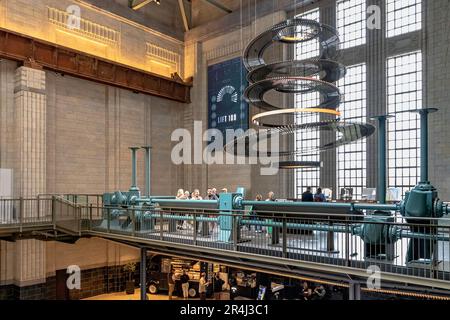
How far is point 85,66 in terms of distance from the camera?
21672 mm

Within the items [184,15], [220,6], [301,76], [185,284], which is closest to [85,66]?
[184,15]

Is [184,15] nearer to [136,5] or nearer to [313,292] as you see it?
[136,5]

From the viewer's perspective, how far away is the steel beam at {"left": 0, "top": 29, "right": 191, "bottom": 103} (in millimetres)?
18703

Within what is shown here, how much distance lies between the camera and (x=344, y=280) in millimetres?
8984

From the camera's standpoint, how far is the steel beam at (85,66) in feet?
61.4

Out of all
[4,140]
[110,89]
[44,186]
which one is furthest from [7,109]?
[110,89]

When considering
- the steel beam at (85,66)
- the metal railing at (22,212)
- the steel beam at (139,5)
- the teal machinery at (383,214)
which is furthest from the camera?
the steel beam at (139,5)

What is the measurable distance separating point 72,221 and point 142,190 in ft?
28.9

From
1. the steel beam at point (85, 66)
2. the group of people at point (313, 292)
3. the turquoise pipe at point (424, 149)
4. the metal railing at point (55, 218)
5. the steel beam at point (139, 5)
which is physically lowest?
the group of people at point (313, 292)

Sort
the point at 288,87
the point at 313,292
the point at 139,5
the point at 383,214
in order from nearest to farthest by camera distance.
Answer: the point at 383,214
the point at 288,87
the point at 313,292
the point at 139,5

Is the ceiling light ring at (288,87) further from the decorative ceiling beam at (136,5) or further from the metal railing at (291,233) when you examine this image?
the decorative ceiling beam at (136,5)

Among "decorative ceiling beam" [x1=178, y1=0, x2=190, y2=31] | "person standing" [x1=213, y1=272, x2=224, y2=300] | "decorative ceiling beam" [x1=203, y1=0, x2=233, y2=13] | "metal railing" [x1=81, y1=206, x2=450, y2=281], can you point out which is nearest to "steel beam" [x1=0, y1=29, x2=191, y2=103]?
"decorative ceiling beam" [x1=178, y1=0, x2=190, y2=31]

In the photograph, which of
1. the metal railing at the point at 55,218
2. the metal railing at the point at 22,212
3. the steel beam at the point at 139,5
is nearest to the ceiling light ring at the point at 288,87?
the metal railing at the point at 55,218

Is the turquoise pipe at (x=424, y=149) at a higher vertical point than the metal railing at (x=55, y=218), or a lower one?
higher
